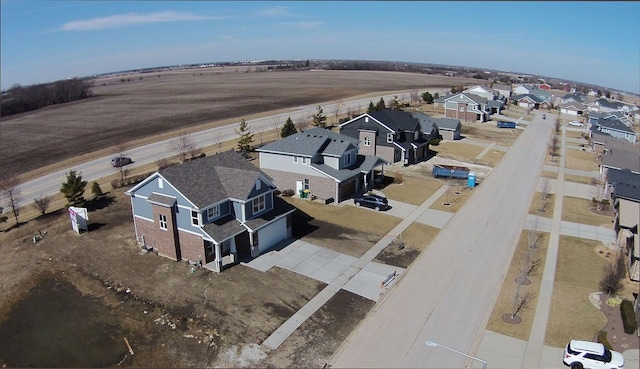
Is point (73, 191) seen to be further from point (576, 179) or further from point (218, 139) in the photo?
point (576, 179)

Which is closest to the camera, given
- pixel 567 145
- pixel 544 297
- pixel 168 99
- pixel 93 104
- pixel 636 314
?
pixel 636 314

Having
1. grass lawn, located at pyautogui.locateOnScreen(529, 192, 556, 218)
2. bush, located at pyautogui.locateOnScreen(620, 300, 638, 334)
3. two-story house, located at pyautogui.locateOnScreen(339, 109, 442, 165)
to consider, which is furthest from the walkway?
two-story house, located at pyautogui.locateOnScreen(339, 109, 442, 165)

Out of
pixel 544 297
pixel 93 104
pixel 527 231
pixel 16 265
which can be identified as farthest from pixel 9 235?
pixel 93 104

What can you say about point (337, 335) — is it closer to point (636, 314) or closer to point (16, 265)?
point (636, 314)

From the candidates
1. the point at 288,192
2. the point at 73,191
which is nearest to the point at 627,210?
the point at 288,192

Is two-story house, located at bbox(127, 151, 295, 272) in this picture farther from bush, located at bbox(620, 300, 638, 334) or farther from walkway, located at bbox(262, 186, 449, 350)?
bush, located at bbox(620, 300, 638, 334)

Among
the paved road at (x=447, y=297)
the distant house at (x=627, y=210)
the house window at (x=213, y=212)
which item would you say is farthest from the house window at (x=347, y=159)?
the distant house at (x=627, y=210)

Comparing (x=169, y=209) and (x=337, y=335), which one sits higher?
(x=169, y=209)

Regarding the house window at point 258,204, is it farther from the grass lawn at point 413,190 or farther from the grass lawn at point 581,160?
the grass lawn at point 581,160
